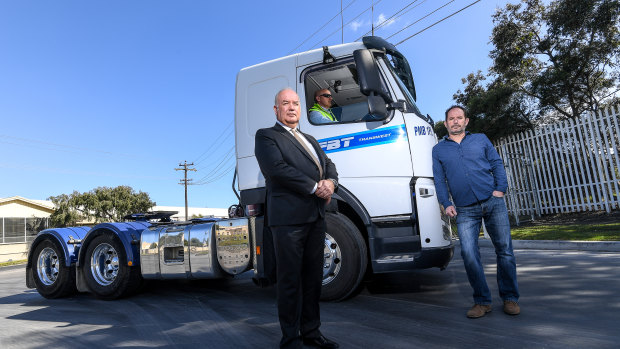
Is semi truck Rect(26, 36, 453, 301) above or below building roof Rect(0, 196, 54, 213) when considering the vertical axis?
below

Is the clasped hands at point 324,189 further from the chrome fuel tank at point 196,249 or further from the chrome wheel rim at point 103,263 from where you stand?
the chrome wheel rim at point 103,263

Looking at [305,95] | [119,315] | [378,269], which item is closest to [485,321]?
[378,269]

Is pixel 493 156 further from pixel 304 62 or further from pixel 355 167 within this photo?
pixel 304 62

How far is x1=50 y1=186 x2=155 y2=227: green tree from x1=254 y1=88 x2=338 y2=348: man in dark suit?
34.4 meters

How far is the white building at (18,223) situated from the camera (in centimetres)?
3109

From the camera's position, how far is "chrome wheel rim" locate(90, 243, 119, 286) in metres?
5.27

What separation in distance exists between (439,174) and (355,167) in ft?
2.80

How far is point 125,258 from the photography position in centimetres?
502

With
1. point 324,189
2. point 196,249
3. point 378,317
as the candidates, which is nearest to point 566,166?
point 378,317

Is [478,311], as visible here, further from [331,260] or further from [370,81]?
[370,81]

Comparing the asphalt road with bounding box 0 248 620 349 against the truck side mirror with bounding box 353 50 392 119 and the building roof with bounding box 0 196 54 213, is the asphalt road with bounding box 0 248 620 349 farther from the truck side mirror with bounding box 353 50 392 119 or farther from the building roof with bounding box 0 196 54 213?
the building roof with bounding box 0 196 54 213

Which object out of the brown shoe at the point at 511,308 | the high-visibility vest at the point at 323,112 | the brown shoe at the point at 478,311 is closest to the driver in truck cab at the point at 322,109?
the high-visibility vest at the point at 323,112

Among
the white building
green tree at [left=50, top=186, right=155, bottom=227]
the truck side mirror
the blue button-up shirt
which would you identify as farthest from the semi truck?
green tree at [left=50, top=186, right=155, bottom=227]

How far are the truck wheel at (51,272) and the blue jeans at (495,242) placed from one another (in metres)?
5.44
